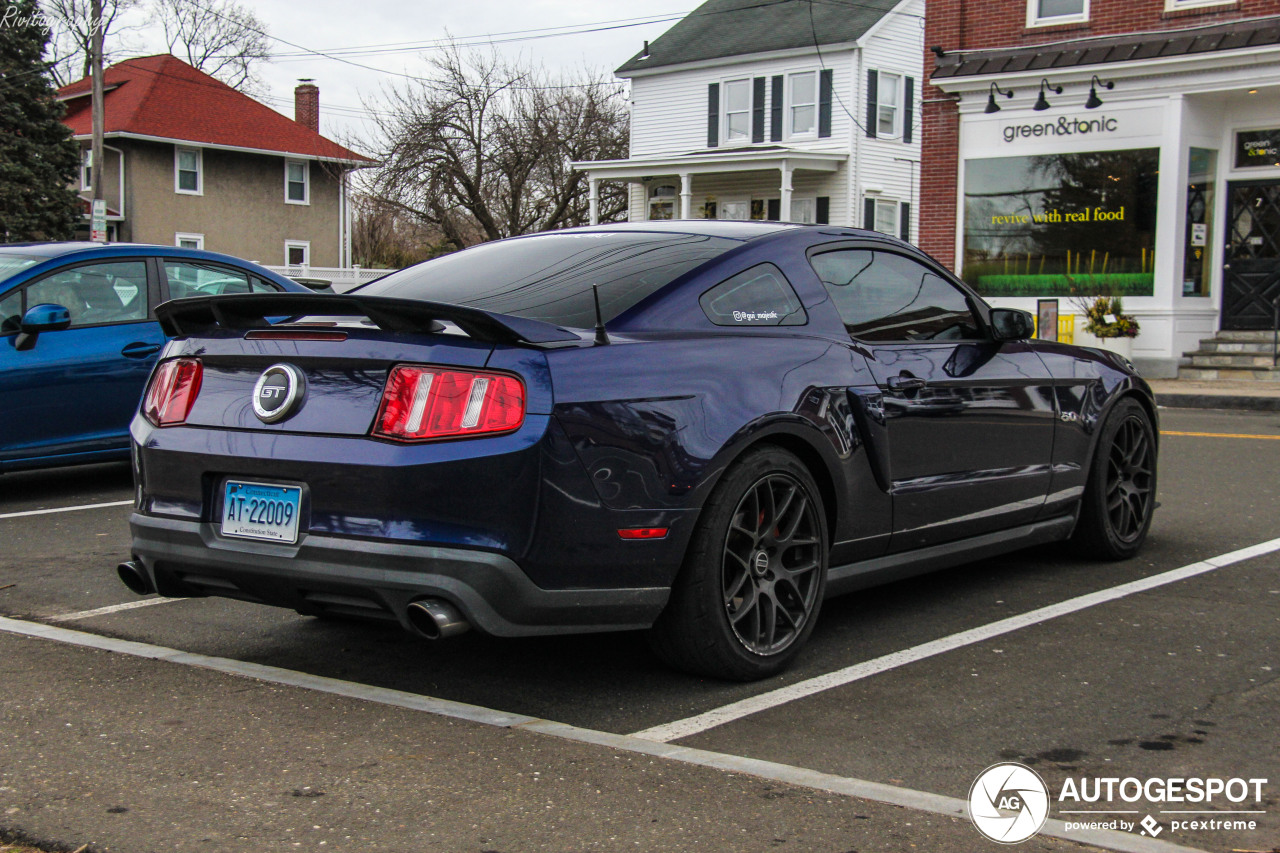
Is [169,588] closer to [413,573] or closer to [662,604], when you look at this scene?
[413,573]

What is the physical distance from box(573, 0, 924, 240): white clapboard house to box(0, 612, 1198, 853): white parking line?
29039 mm

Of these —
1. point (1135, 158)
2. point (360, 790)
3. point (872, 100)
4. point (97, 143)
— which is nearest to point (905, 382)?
point (360, 790)

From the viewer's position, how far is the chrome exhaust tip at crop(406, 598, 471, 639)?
3.68 m

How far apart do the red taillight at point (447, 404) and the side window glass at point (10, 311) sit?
507 cm

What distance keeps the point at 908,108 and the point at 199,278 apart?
2995cm

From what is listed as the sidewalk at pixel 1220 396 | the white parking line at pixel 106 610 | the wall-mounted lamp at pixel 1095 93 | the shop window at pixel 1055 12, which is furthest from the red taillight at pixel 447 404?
the shop window at pixel 1055 12

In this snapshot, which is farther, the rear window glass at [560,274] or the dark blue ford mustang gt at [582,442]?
the rear window glass at [560,274]

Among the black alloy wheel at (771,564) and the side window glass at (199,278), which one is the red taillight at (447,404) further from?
the side window glass at (199,278)

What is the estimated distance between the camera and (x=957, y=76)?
2081 cm

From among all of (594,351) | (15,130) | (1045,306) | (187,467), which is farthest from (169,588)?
(15,130)

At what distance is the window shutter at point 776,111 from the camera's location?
116 ft

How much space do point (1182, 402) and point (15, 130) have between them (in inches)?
1334

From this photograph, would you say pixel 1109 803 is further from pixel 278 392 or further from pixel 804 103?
pixel 804 103

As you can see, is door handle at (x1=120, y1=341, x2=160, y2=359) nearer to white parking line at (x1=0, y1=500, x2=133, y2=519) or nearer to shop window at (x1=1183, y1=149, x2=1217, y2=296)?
white parking line at (x1=0, y1=500, x2=133, y2=519)
